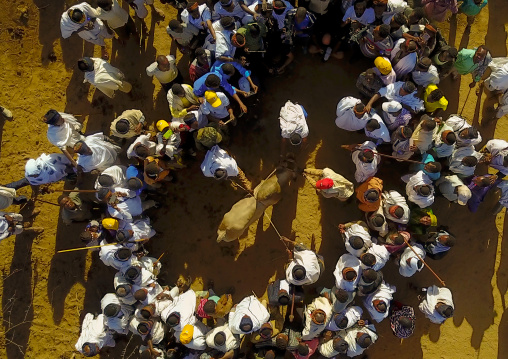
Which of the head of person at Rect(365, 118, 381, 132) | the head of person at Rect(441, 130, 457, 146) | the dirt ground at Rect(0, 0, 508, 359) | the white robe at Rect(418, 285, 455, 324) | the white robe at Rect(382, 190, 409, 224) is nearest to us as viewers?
the head of person at Rect(441, 130, 457, 146)

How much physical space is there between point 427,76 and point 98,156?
621 cm

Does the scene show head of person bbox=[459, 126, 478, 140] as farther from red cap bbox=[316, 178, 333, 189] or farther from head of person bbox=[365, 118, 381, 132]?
red cap bbox=[316, 178, 333, 189]

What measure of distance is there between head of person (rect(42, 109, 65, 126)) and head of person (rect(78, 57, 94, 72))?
951 mm

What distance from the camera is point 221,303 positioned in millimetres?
7742

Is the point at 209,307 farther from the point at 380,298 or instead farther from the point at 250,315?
the point at 380,298

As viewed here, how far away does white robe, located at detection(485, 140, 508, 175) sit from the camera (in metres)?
7.46

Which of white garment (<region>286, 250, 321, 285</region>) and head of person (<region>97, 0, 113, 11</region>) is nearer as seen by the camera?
head of person (<region>97, 0, 113, 11</region>)

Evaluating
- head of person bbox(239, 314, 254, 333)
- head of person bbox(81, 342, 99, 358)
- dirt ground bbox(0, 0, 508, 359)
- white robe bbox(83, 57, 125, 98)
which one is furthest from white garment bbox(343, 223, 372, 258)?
white robe bbox(83, 57, 125, 98)

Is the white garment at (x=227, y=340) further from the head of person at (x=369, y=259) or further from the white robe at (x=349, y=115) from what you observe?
the white robe at (x=349, y=115)

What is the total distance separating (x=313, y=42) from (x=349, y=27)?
0.79 m

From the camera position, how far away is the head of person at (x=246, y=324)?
713cm

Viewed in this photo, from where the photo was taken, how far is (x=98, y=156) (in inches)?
293

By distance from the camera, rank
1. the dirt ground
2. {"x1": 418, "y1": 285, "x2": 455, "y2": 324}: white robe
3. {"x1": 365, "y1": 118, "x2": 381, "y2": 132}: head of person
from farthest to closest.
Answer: the dirt ground < {"x1": 418, "y1": 285, "x2": 455, "y2": 324}: white robe < {"x1": 365, "y1": 118, "x2": 381, "y2": 132}: head of person

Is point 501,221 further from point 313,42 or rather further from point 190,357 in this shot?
Answer: point 190,357
